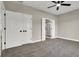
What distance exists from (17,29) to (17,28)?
6cm

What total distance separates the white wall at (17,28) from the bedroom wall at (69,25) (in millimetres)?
3739

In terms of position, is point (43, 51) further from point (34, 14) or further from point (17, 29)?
point (34, 14)

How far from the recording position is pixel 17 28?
14.0 feet

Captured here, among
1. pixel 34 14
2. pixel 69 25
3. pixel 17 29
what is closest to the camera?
pixel 17 29

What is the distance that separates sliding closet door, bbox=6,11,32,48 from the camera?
3.88m

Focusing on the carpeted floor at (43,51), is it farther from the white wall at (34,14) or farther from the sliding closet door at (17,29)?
the white wall at (34,14)

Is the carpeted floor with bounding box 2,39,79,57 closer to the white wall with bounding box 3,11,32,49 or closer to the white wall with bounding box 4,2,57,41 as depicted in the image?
the white wall with bounding box 3,11,32,49

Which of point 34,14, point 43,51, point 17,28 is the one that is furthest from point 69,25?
point 17,28

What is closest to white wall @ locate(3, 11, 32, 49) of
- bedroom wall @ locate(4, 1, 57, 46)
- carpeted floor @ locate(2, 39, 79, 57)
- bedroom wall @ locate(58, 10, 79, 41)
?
bedroom wall @ locate(4, 1, 57, 46)

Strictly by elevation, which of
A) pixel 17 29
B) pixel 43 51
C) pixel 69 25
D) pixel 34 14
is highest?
pixel 34 14

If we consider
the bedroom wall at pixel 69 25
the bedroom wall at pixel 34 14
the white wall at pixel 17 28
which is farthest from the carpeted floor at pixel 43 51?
the bedroom wall at pixel 69 25

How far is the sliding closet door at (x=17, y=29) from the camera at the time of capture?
→ 388cm

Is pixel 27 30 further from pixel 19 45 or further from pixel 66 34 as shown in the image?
pixel 66 34

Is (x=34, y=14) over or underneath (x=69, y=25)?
over
